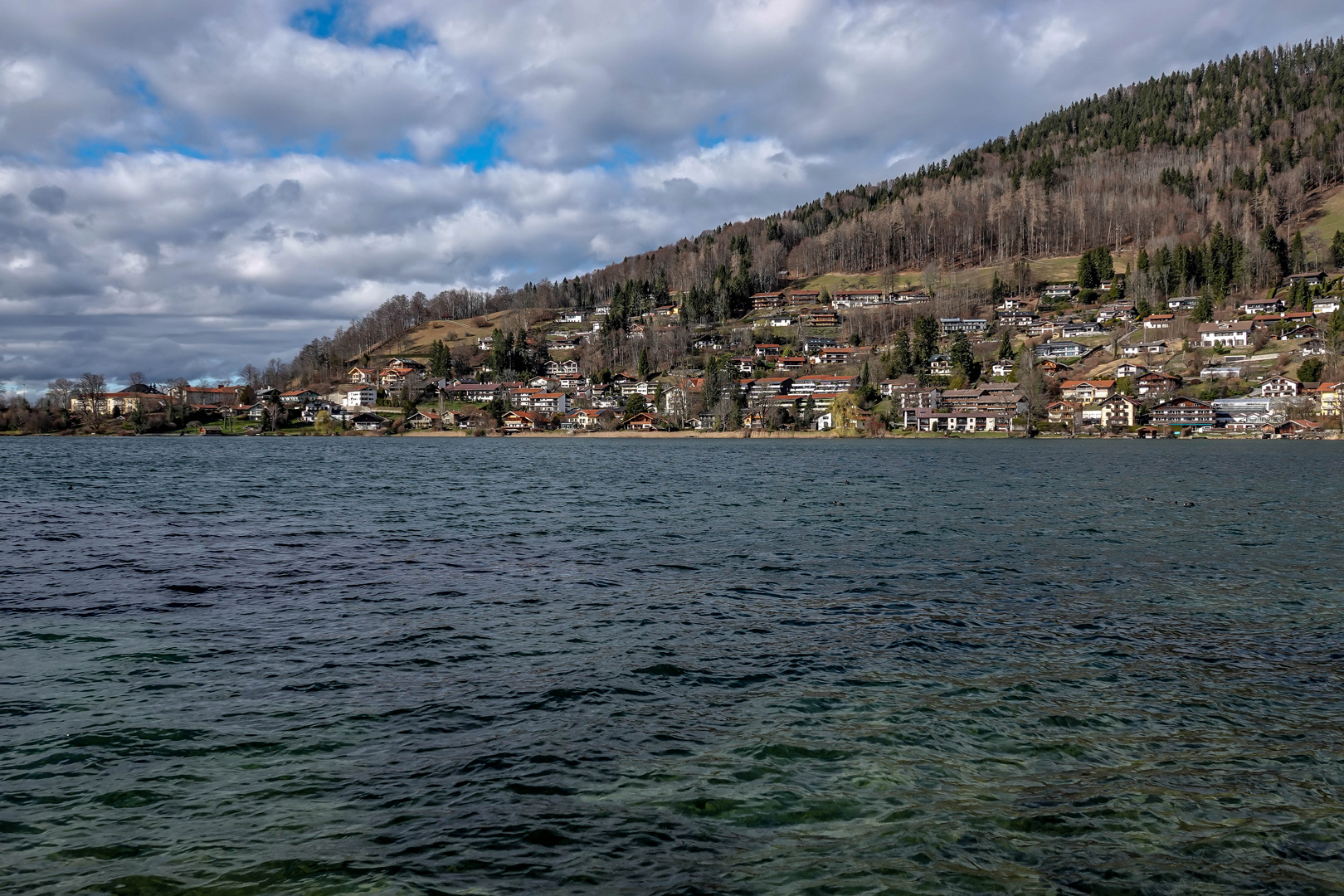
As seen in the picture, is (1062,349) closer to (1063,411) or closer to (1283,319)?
(1063,411)

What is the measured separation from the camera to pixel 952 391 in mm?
154625

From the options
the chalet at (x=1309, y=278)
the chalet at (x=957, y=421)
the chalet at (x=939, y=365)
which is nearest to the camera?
the chalet at (x=957, y=421)

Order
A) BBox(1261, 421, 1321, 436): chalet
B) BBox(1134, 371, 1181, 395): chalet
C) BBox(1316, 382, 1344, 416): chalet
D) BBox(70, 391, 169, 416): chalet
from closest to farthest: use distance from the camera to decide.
→ BBox(1261, 421, 1321, 436): chalet < BBox(1316, 382, 1344, 416): chalet < BBox(1134, 371, 1181, 395): chalet < BBox(70, 391, 169, 416): chalet

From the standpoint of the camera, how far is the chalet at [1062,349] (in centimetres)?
17275

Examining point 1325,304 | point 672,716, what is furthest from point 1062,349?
point 672,716

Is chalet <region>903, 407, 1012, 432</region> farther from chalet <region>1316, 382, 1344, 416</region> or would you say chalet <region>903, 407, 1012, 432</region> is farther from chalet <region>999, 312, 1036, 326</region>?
chalet <region>999, 312, 1036, 326</region>

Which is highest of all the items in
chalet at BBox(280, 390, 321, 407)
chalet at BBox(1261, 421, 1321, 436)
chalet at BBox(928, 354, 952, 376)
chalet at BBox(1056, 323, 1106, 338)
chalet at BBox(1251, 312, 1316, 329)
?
chalet at BBox(1056, 323, 1106, 338)

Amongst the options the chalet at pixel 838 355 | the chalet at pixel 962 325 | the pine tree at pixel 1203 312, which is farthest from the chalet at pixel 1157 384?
the chalet at pixel 838 355

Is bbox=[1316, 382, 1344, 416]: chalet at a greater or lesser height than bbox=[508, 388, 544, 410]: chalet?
lesser

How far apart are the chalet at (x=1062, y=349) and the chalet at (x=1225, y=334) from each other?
70.3ft

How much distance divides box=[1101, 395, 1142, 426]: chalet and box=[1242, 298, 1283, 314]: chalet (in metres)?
60.5

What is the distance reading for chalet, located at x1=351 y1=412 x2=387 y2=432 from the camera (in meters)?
166

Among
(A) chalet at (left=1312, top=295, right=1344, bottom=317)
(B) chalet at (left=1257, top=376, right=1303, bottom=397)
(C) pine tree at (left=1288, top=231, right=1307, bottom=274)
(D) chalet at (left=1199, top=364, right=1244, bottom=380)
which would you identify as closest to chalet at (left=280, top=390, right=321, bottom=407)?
(D) chalet at (left=1199, top=364, right=1244, bottom=380)

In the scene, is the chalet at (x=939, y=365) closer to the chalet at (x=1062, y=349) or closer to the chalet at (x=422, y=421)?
the chalet at (x=1062, y=349)
